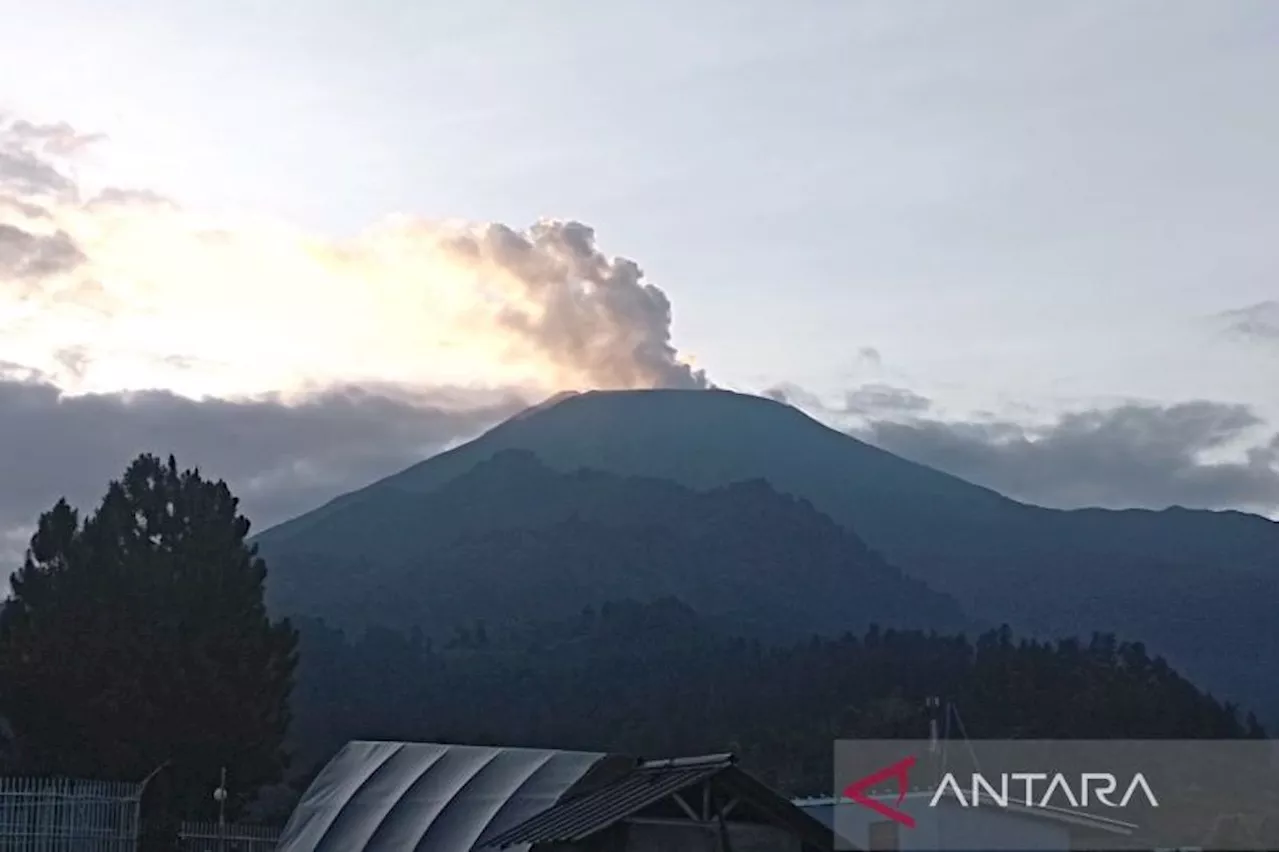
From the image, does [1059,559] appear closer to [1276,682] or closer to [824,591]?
[824,591]

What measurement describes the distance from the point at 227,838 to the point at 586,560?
114288 millimetres

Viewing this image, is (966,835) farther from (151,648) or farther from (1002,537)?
(1002,537)

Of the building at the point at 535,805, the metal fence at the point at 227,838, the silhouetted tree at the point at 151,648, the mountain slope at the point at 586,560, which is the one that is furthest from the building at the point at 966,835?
the mountain slope at the point at 586,560

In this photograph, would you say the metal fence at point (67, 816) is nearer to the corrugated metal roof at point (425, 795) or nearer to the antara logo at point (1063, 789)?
the corrugated metal roof at point (425, 795)

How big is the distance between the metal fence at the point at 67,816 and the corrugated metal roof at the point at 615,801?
425 inches

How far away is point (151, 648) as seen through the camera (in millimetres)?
36969

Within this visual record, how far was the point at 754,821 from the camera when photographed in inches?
719

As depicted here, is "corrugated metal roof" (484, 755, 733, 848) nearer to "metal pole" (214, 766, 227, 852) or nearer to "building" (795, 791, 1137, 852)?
"building" (795, 791, 1137, 852)

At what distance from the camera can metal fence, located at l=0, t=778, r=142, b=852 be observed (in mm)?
26984

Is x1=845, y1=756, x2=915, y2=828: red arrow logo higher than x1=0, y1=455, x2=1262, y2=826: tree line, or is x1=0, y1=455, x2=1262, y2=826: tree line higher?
x1=0, y1=455, x2=1262, y2=826: tree line

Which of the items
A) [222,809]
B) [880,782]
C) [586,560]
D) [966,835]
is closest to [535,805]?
[880,782]

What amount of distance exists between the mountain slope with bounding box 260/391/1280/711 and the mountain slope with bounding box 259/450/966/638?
23.0 ft

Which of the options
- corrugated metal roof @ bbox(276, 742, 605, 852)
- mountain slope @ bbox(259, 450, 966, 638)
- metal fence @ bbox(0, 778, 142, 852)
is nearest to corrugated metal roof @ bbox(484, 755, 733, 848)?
corrugated metal roof @ bbox(276, 742, 605, 852)

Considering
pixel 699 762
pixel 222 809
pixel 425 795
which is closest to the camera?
pixel 699 762
